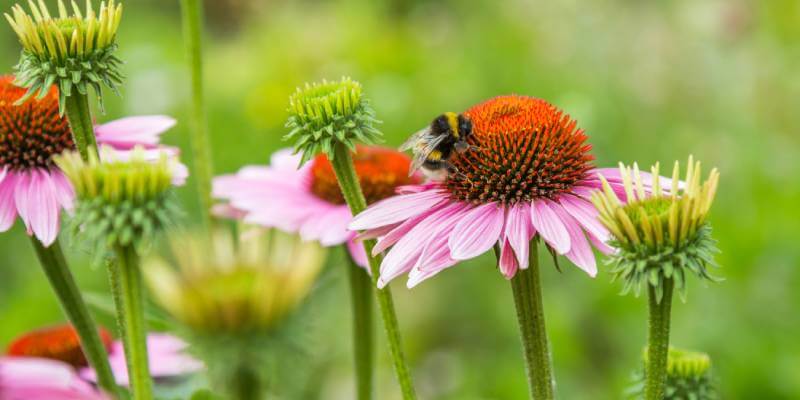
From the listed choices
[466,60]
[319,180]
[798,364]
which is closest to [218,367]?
[319,180]

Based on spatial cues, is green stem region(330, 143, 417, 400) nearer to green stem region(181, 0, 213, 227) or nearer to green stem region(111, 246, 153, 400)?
green stem region(111, 246, 153, 400)

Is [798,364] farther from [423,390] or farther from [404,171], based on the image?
[404,171]

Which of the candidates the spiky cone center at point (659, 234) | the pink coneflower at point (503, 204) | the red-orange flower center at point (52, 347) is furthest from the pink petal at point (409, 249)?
the red-orange flower center at point (52, 347)

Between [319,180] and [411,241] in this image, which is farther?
[319,180]

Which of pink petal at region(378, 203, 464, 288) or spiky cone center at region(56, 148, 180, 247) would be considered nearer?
spiky cone center at region(56, 148, 180, 247)

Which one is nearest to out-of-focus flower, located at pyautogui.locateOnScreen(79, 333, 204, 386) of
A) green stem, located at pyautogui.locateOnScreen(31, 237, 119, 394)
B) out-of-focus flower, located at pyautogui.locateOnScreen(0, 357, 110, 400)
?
green stem, located at pyautogui.locateOnScreen(31, 237, 119, 394)

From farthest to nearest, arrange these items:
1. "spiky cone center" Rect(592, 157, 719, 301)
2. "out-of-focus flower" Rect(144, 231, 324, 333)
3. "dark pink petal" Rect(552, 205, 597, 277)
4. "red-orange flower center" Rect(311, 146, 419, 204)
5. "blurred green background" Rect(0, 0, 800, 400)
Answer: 1. "blurred green background" Rect(0, 0, 800, 400)
2. "red-orange flower center" Rect(311, 146, 419, 204)
3. "dark pink petal" Rect(552, 205, 597, 277)
4. "spiky cone center" Rect(592, 157, 719, 301)
5. "out-of-focus flower" Rect(144, 231, 324, 333)
